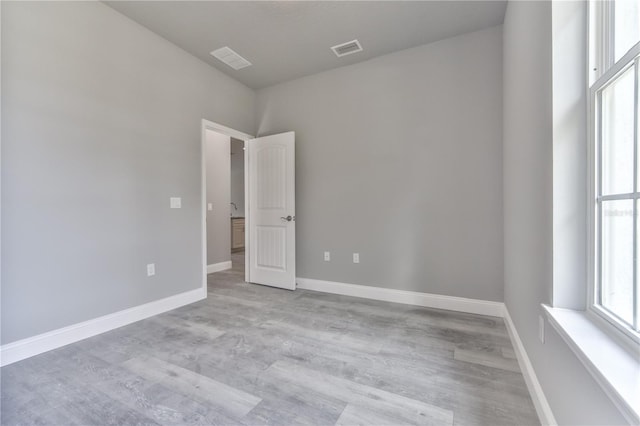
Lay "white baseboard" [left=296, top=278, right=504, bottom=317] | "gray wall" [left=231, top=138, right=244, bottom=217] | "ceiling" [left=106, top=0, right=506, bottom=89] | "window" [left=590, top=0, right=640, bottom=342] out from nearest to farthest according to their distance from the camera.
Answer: "window" [left=590, top=0, right=640, bottom=342], "ceiling" [left=106, top=0, right=506, bottom=89], "white baseboard" [left=296, top=278, right=504, bottom=317], "gray wall" [left=231, top=138, right=244, bottom=217]

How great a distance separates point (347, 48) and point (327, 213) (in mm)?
1928

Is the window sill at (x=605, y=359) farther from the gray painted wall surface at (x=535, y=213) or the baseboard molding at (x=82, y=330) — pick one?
the baseboard molding at (x=82, y=330)

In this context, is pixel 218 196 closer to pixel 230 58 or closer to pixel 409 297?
pixel 230 58

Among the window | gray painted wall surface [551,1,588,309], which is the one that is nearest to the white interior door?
gray painted wall surface [551,1,588,309]

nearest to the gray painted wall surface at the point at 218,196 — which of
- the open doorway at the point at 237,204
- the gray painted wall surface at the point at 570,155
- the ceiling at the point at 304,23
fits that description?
the open doorway at the point at 237,204

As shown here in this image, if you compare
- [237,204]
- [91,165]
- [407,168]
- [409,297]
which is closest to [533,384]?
[409,297]

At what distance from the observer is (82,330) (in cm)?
226

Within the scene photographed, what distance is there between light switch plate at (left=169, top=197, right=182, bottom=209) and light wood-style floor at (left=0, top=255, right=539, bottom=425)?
3.80ft

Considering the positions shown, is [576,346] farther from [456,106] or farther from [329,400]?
[456,106]

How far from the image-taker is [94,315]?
2.35 meters

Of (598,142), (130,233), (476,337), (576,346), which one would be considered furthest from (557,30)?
(130,233)

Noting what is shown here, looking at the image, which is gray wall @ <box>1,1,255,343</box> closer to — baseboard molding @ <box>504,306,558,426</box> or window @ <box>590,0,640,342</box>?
baseboard molding @ <box>504,306,558,426</box>

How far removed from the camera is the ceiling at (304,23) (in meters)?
2.43

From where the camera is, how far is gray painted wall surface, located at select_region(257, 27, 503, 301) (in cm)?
275
